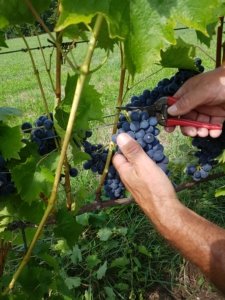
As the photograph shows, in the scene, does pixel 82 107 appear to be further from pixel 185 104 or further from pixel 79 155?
pixel 185 104

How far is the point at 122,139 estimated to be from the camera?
1457mm

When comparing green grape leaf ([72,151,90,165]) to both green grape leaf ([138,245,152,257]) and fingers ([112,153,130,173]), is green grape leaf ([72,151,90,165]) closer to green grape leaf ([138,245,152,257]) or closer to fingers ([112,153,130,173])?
fingers ([112,153,130,173])

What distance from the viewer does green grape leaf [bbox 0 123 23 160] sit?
52.6 inches

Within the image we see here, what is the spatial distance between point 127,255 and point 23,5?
2.12 meters

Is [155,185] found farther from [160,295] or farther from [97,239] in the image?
[97,239]

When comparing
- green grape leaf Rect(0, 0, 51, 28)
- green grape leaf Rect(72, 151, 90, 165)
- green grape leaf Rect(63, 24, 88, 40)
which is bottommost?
green grape leaf Rect(72, 151, 90, 165)

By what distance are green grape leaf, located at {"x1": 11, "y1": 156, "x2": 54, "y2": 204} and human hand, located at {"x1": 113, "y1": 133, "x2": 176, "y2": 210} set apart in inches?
10.2

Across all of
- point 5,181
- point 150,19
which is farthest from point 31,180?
point 150,19

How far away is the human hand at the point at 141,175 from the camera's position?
148 centimetres

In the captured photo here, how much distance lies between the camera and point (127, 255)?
304 centimetres

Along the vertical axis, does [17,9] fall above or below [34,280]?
above

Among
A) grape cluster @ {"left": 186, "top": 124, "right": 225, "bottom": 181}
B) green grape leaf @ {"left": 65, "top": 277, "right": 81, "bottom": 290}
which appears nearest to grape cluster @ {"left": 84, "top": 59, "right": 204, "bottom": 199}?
grape cluster @ {"left": 186, "top": 124, "right": 225, "bottom": 181}

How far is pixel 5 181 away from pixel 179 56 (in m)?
0.68

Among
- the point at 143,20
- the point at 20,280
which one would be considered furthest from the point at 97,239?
the point at 143,20
